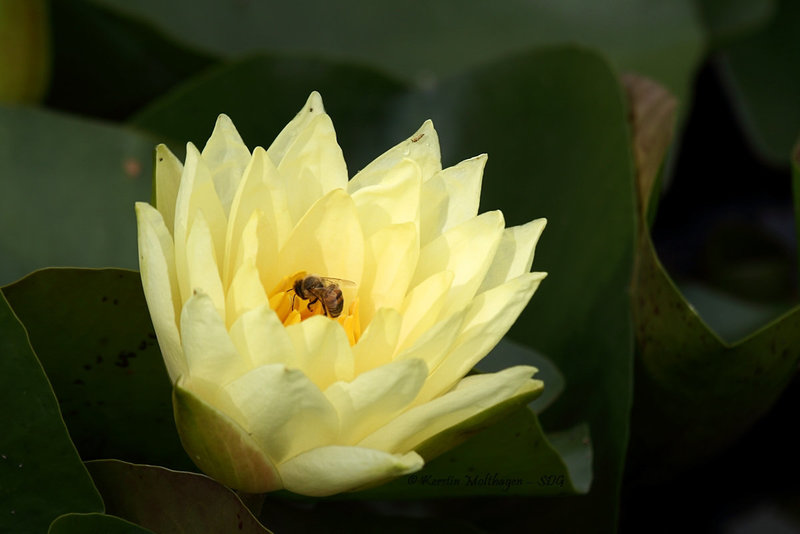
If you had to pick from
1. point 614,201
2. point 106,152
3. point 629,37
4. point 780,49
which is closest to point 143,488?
point 106,152

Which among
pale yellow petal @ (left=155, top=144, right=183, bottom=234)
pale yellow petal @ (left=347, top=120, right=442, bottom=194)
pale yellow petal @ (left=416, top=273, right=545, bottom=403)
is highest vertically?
pale yellow petal @ (left=155, top=144, right=183, bottom=234)

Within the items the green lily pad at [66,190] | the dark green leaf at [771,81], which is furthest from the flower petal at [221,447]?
the dark green leaf at [771,81]

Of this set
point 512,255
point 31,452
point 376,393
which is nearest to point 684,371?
point 512,255

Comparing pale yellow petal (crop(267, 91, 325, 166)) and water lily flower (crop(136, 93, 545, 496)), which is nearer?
water lily flower (crop(136, 93, 545, 496))

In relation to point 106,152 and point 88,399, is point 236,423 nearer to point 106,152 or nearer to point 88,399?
point 88,399

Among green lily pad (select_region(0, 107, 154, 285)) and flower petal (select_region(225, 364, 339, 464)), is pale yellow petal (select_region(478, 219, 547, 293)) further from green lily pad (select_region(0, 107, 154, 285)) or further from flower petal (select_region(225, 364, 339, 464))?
green lily pad (select_region(0, 107, 154, 285))

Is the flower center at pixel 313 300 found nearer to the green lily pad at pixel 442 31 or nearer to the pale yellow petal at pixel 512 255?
the pale yellow petal at pixel 512 255

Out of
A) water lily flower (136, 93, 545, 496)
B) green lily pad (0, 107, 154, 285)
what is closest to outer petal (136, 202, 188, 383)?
water lily flower (136, 93, 545, 496)
